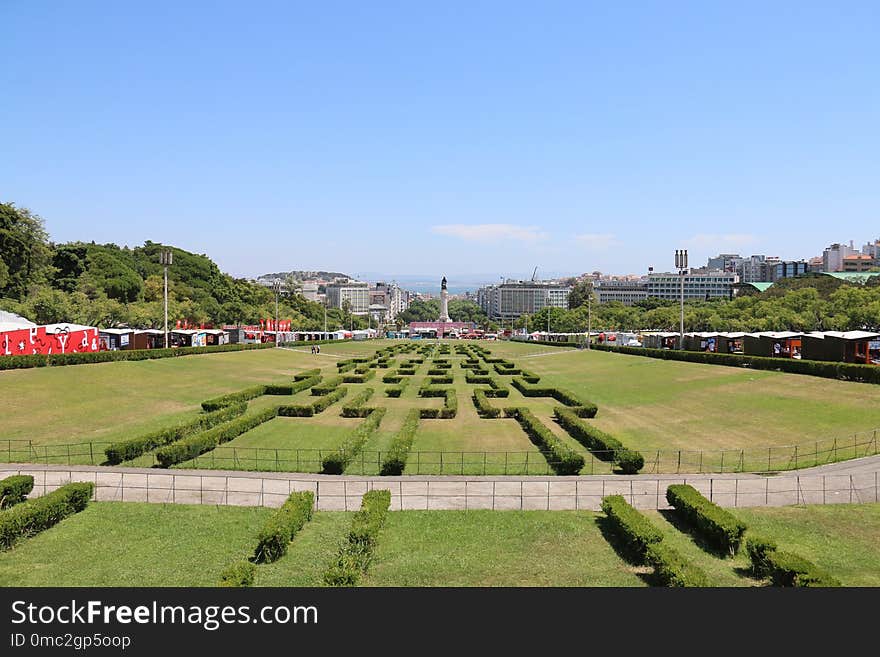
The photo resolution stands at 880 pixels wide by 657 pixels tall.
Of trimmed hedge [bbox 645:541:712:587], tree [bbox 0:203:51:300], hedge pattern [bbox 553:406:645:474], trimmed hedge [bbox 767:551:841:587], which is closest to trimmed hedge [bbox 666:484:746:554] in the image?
trimmed hedge [bbox 767:551:841:587]

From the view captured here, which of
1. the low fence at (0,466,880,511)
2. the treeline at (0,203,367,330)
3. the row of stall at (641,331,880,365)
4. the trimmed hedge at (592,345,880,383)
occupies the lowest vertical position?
the low fence at (0,466,880,511)

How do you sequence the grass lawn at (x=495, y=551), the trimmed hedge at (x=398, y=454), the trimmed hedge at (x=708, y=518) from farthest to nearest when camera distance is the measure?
the trimmed hedge at (x=398, y=454) → the trimmed hedge at (x=708, y=518) → the grass lawn at (x=495, y=551)

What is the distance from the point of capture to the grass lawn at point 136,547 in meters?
18.1

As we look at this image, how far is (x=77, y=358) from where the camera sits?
54.4m

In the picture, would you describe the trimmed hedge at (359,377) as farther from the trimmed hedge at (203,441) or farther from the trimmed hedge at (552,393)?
the trimmed hedge at (203,441)

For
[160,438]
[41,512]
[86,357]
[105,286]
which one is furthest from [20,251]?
[41,512]

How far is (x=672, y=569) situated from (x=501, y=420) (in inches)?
1071

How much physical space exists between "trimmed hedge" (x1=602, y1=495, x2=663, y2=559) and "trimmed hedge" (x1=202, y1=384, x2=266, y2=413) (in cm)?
2963

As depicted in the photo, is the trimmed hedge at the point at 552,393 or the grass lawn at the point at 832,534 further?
the trimmed hedge at the point at 552,393

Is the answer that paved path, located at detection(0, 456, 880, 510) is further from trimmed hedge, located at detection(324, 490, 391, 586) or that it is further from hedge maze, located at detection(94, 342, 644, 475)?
trimmed hedge, located at detection(324, 490, 391, 586)

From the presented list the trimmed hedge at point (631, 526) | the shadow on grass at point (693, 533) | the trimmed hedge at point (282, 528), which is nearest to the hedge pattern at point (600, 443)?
the shadow on grass at point (693, 533)

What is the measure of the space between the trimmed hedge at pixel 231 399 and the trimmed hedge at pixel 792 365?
41.1 metres

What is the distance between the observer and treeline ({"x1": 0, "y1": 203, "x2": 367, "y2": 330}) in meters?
83.4
